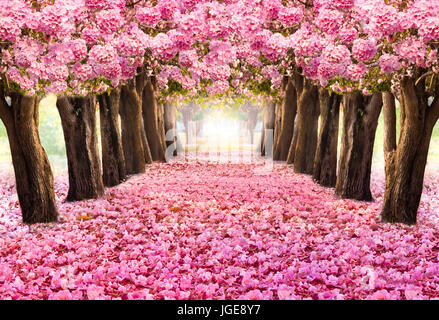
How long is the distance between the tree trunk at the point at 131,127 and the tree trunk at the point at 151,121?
16.3ft

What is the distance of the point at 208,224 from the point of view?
11.9 metres

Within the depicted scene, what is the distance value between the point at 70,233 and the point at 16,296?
369 cm

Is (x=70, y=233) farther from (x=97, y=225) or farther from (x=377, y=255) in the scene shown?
(x=377, y=255)

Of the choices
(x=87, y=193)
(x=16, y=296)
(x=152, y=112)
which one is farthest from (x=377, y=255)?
(x=152, y=112)

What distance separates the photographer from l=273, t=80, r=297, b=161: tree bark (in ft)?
95.4

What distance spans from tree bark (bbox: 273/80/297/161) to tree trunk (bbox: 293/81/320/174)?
5159 millimetres

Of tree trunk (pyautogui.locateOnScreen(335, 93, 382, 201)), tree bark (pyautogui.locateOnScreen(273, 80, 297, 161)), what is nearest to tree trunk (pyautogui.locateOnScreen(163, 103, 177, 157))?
tree bark (pyautogui.locateOnScreen(273, 80, 297, 161))

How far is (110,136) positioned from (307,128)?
1045cm

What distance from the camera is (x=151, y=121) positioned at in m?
28.1

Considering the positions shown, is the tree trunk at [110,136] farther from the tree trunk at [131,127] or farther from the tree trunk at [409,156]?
the tree trunk at [409,156]

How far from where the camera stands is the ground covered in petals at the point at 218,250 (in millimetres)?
7410

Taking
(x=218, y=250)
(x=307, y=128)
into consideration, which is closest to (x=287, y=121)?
(x=307, y=128)

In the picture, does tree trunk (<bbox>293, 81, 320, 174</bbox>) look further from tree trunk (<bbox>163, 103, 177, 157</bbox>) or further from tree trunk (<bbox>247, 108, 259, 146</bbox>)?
tree trunk (<bbox>247, 108, 259, 146</bbox>)

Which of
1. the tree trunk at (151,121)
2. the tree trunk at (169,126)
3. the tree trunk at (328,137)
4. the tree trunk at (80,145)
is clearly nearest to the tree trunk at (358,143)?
the tree trunk at (328,137)
